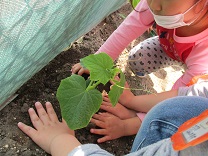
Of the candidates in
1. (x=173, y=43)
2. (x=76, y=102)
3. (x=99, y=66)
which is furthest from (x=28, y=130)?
(x=173, y=43)

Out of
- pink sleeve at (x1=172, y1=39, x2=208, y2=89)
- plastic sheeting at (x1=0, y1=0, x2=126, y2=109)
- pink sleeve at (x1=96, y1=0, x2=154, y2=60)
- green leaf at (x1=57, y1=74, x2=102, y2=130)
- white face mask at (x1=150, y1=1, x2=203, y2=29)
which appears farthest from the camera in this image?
pink sleeve at (x1=96, y1=0, x2=154, y2=60)

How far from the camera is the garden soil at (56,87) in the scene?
1.11m

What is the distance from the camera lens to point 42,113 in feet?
3.88

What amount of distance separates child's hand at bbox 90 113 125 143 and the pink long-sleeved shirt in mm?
267

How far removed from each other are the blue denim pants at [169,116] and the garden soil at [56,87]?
0.25m

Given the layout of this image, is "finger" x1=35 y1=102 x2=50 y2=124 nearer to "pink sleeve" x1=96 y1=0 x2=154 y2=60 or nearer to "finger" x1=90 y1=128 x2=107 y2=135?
"finger" x1=90 y1=128 x2=107 y2=135

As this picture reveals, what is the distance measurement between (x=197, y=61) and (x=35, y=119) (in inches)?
24.1

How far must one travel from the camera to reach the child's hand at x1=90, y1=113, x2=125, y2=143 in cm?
122

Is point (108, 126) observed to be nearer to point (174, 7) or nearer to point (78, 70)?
point (78, 70)

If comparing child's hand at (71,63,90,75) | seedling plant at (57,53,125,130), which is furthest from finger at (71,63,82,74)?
seedling plant at (57,53,125,130)

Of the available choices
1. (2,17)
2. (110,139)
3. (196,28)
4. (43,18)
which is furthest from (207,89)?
(2,17)

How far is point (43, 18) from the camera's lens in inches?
36.8

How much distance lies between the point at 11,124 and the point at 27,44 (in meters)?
0.31

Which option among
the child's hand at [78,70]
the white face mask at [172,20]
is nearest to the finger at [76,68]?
the child's hand at [78,70]
